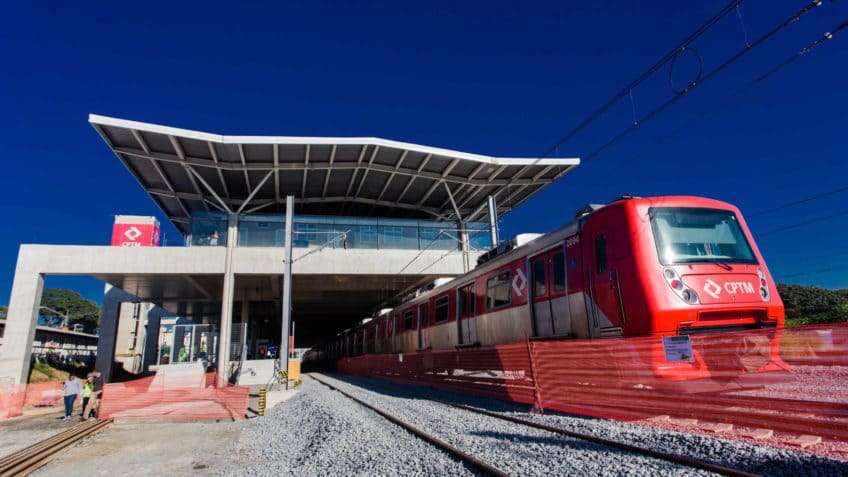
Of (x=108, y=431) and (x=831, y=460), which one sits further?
(x=108, y=431)

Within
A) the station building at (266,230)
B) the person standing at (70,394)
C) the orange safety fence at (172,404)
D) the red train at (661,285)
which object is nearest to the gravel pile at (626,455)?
the red train at (661,285)

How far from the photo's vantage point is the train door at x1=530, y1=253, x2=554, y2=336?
10.1 metres

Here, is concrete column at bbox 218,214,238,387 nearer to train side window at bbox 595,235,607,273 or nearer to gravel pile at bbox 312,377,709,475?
gravel pile at bbox 312,377,709,475

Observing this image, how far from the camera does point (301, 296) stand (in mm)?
35250

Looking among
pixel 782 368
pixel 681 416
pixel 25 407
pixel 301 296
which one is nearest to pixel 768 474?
pixel 782 368

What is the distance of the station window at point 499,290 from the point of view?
1180 cm

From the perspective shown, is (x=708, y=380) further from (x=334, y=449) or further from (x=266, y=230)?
(x=266, y=230)

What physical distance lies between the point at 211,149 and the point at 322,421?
62.1 feet

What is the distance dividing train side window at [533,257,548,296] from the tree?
4195 inches

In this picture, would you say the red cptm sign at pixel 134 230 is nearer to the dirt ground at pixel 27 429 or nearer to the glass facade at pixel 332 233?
the glass facade at pixel 332 233

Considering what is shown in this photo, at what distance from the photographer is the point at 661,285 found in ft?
24.8

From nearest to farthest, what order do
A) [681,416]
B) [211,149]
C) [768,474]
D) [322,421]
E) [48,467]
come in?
[768,474] → [681,416] → [48,467] → [322,421] → [211,149]

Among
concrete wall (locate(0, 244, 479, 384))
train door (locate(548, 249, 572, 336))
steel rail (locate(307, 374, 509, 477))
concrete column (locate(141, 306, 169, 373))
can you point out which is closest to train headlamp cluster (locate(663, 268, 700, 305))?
train door (locate(548, 249, 572, 336))

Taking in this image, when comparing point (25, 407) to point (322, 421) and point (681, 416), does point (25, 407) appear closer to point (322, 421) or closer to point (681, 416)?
point (322, 421)
